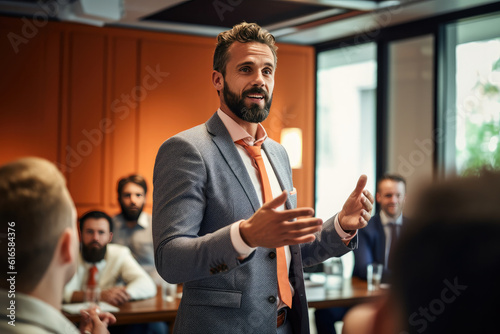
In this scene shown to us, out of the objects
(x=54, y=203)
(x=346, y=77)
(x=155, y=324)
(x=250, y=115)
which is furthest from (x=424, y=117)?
(x=54, y=203)

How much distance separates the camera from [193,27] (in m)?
6.47

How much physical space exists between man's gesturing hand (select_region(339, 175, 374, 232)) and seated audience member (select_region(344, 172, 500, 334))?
1074 millimetres

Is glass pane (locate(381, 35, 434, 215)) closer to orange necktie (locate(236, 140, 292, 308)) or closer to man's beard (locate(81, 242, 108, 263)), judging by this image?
man's beard (locate(81, 242, 108, 263))

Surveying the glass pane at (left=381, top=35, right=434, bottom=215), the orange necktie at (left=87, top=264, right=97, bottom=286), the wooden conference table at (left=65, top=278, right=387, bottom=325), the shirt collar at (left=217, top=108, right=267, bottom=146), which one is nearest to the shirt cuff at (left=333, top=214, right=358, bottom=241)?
the shirt collar at (left=217, top=108, right=267, bottom=146)

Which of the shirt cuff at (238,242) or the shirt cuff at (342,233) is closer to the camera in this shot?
the shirt cuff at (238,242)

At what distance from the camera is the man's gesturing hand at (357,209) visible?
5.86ft

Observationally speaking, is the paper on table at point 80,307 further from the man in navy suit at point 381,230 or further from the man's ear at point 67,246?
the man's ear at point 67,246

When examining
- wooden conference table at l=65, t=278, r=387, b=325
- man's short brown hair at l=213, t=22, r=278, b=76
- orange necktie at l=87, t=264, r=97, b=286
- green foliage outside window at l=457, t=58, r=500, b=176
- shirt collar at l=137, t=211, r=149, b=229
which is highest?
green foliage outside window at l=457, t=58, r=500, b=176

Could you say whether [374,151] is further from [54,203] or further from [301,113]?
[54,203]

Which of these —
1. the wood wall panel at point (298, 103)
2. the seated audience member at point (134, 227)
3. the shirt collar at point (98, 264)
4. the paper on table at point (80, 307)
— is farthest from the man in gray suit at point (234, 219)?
the wood wall panel at point (298, 103)

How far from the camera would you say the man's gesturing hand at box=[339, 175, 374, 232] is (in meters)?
1.79

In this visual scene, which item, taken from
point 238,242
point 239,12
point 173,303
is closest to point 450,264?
point 238,242

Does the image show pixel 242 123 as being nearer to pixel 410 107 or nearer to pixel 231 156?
pixel 231 156

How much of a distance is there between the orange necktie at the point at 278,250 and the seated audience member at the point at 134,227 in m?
3.24
